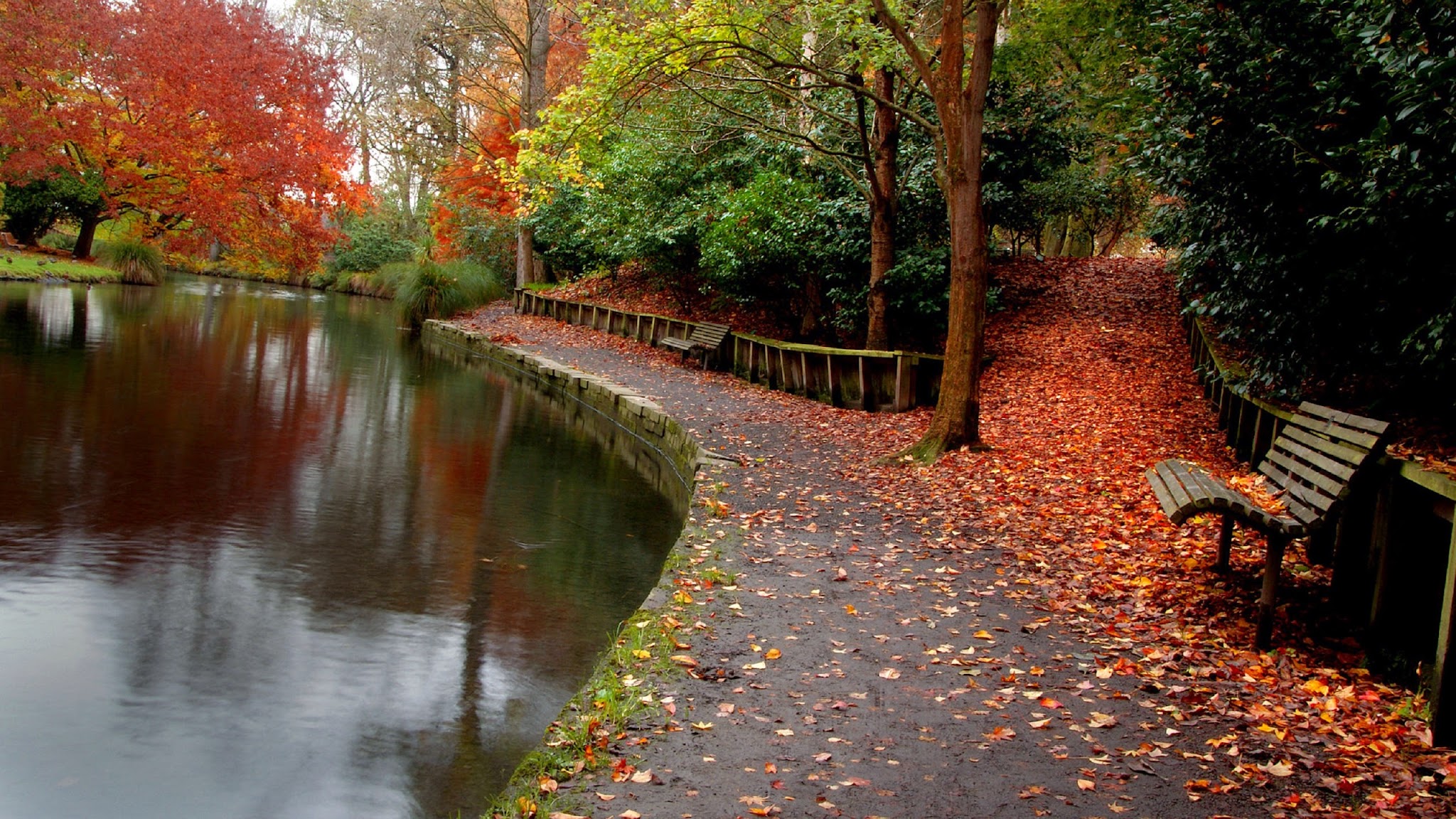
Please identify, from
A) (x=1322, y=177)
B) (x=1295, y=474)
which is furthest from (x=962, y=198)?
(x=1295, y=474)

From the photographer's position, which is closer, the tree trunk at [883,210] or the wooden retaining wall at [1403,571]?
the wooden retaining wall at [1403,571]

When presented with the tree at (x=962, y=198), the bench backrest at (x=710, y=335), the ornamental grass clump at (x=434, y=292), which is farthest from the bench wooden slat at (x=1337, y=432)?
the ornamental grass clump at (x=434, y=292)

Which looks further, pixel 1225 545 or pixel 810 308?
pixel 810 308

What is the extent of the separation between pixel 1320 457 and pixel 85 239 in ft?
114

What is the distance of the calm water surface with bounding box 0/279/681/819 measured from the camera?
4527 millimetres

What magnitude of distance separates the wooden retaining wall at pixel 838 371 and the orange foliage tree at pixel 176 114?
1672 centimetres

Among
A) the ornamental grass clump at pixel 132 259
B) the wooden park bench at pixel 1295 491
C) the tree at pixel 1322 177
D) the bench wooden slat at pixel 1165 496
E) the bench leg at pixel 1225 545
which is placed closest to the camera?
the wooden park bench at pixel 1295 491

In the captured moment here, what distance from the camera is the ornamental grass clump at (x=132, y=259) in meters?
31.5

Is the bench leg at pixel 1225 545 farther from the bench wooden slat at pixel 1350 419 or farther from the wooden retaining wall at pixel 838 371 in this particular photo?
the wooden retaining wall at pixel 838 371

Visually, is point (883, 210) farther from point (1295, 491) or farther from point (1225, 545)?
point (1295, 491)

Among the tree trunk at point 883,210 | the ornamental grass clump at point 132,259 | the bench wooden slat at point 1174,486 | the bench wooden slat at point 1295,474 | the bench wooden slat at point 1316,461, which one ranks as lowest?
the bench wooden slat at point 1174,486

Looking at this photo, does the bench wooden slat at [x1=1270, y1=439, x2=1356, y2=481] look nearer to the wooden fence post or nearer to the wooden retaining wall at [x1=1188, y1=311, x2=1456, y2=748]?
the wooden retaining wall at [x1=1188, y1=311, x2=1456, y2=748]

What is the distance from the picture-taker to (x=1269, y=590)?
457 cm

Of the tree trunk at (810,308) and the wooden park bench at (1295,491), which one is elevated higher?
the tree trunk at (810,308)
